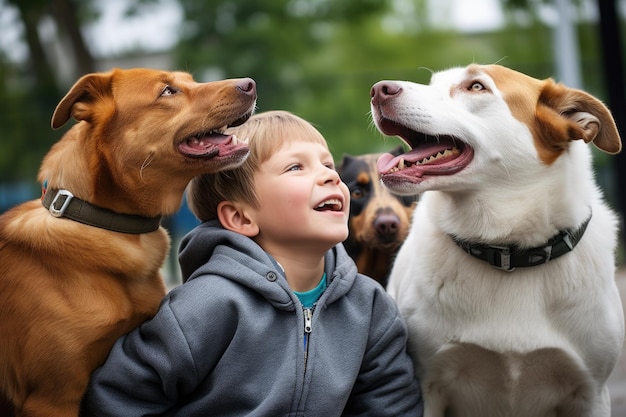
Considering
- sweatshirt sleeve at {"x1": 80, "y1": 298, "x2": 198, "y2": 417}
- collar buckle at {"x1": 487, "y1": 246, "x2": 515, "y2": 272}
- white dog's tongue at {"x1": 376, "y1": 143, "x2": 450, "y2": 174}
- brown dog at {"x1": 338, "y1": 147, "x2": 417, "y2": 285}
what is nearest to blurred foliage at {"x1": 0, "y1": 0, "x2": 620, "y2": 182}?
brown dog at {"x1": 338, "y1": 147, "x2": 417, "y2": 285}

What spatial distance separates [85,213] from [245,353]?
791mm

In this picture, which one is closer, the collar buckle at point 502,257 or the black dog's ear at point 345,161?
the collar buckle at point 502,257

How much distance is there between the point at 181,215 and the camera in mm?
11602

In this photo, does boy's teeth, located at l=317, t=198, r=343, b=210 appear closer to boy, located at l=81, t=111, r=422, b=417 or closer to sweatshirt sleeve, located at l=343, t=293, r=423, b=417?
boy, located at l=81, t=111, r=422, b=417

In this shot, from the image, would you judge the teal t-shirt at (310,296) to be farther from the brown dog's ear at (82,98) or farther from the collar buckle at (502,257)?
the brown dog's ear at (82,98)

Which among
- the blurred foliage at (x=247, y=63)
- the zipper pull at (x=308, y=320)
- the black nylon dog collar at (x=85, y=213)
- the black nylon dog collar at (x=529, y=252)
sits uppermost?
the black nylon dog collar at (x=85, y=213)

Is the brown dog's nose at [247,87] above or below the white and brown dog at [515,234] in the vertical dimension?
above

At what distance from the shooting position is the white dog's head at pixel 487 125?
2891mm

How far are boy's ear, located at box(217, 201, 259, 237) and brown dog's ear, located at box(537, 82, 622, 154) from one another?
3.87 ft

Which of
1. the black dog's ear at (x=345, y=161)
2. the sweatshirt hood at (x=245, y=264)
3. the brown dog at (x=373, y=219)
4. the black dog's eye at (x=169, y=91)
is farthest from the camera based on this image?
the black dog's ear at (x=345, y=161)

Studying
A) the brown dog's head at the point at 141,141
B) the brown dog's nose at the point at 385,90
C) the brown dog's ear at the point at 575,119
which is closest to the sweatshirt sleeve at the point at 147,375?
the brown dog's head at the point at 141,141

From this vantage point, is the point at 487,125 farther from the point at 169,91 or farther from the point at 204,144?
the point at 169,91

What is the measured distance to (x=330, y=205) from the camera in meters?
3.04

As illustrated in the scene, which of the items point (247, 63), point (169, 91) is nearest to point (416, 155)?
point (169, 91)
